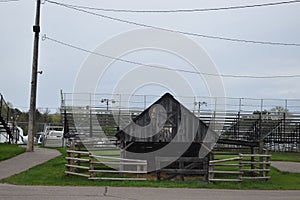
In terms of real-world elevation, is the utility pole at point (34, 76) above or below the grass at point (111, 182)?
above

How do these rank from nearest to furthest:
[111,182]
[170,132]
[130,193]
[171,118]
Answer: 1. [130,193]
2. [111,182]
3. [170,132]
4. [171,118]

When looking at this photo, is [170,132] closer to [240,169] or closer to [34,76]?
[240,169]

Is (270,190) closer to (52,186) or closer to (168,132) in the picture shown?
(168,132)

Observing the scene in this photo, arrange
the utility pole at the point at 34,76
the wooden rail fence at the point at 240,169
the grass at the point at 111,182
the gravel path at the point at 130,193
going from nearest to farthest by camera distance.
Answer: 1. the gravel path at the point at 130,193
2. the grass at the point at 111,182
3. the wooden rail fence at the point at 240,169
4. the utility pole at the point at 34,76

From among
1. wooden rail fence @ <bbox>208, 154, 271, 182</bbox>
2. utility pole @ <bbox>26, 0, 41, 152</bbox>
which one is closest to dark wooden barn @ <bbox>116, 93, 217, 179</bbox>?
wooden rail fence @ <bbox>208, 154, 271, 182</bbox>

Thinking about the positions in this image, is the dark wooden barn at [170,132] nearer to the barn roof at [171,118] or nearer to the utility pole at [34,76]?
the barn roof at [171,118]

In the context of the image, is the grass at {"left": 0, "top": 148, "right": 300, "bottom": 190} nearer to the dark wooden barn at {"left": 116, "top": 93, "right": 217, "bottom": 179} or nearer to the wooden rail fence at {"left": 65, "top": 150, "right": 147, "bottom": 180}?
the wooden rail fence at {"left": 65, "top": 150, "right": 147, "bottom": 180}

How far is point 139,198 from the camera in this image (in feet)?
43.7

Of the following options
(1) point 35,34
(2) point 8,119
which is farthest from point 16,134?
(1) point 35,34

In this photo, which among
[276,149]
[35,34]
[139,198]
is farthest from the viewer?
[276,149]

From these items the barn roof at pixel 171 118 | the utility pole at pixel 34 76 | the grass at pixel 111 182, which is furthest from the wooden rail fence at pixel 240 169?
the utility pole at pixel 34 76

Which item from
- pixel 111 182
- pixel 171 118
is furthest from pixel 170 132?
pixel 111 182

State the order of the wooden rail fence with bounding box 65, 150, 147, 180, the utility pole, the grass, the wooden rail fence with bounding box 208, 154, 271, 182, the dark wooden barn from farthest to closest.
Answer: the utility pole
the dark wooden barn
the wooden rail fence with bounding box 208, 154, 271, 182
the wooden rail fence with bounding box 65, 150, 147, 180
the grass

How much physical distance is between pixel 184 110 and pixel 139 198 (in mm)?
7032
